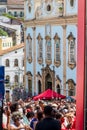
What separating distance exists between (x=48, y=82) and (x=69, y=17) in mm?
5969

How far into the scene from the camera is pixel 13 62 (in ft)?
175

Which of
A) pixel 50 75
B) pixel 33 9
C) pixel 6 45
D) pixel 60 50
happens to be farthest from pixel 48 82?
pixel 6 45

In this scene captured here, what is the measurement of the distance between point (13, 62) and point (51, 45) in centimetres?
1692

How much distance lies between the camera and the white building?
52.8 metres

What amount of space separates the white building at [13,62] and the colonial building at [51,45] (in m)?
11.2

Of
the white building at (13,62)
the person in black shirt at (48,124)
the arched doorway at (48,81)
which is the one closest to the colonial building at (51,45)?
the arched doorway at (48,81)

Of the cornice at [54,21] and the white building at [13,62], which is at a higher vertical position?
the cornice at [54,21]

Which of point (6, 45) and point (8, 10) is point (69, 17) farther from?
point (8, 10)

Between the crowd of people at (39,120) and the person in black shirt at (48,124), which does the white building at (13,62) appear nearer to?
the crowd of people at (39,120)

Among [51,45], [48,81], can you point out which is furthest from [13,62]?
[51,45]

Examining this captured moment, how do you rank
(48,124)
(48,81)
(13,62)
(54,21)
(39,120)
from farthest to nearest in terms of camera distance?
1. (13,62)
2. (48,81)
3. (54,21)
4. (39,120)
5. (48,124)

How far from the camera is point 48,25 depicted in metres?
36.8

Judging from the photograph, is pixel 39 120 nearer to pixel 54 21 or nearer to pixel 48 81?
pixel 54 21

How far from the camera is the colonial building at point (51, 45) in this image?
33906mm
